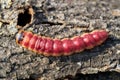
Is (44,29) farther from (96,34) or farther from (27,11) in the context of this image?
(96,34)

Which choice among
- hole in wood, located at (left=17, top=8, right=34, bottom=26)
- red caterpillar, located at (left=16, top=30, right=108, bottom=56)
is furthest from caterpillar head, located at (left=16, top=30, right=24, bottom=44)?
hole in wood, located at (left=17, top=8, right=34, bottom=26)

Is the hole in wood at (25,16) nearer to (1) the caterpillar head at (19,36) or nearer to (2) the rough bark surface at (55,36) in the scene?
(2) the rough bark surface at (55,36)

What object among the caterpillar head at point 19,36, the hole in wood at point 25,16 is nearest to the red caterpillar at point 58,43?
the caterpillar head at point 19,36

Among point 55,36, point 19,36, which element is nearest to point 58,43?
point 55,36

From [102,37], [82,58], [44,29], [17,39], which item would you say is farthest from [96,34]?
[17,39]

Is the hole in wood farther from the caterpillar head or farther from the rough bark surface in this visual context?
the caterpillar head

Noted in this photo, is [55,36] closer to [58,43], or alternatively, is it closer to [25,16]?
[58,43]
